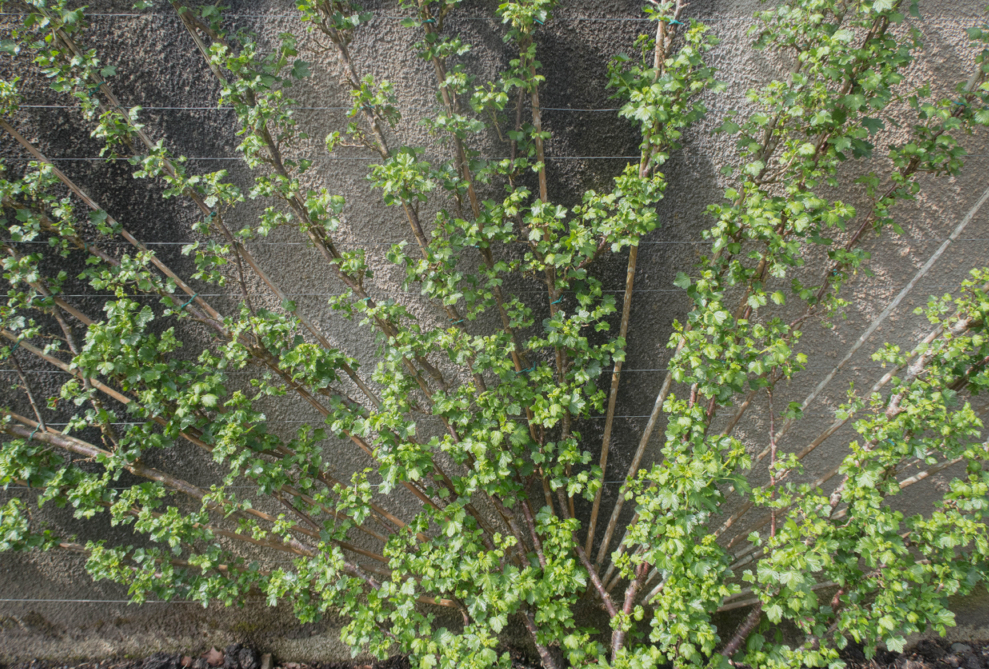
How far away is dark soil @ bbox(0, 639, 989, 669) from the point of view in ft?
8.15

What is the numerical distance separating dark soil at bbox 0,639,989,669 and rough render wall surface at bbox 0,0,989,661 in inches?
3.8

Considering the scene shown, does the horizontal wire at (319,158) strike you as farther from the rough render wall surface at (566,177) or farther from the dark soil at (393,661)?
the dark soil at (393,661)

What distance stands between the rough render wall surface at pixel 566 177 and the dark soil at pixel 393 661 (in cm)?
10

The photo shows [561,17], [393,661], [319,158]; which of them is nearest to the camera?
[561,17]

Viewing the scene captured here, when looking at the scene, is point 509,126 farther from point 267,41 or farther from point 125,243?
point 125,243

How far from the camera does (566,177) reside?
233 centimetres

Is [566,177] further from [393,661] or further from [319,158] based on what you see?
[393,661]

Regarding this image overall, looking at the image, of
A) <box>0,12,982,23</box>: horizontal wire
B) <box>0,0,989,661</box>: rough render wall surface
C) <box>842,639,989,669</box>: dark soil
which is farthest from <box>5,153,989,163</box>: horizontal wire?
<box>842,639,989,669</box>: dark soil

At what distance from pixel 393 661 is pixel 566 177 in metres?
2.20

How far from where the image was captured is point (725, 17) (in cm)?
222

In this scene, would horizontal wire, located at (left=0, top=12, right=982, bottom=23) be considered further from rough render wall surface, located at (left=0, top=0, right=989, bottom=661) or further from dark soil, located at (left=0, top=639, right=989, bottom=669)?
dark soil, located at (left=0, top=639, right=989, bottom=669)

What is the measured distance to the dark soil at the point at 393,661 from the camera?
8.15ft

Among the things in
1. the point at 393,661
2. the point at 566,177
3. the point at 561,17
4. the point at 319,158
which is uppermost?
the point at 561,17

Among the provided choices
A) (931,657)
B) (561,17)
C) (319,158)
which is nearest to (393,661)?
(319,158)
